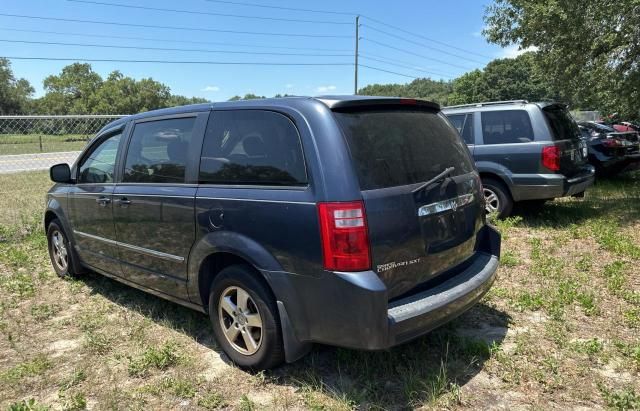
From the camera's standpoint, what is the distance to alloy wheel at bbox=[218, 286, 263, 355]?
3.19 meters

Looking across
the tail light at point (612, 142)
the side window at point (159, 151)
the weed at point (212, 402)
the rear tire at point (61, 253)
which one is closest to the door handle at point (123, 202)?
the side window at point (159, 151)

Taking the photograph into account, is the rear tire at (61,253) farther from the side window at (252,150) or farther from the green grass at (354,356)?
the side window at (252,150)

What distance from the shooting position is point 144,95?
246ft

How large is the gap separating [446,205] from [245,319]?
1.52m

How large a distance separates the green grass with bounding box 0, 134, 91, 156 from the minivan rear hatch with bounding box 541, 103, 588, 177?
32.9ft

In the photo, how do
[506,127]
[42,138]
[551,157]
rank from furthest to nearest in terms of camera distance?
[42,138], [506,127], [551,157]

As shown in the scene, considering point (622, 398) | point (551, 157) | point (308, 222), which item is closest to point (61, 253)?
point (308, 222)

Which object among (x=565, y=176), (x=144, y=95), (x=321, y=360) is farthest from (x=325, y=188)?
(x=144, y=95)

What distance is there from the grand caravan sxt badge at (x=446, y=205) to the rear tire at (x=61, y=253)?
12.8 ft

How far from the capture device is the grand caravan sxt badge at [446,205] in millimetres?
2975

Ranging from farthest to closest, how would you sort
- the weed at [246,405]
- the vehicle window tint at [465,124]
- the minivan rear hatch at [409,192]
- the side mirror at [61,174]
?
1. the vehicle window tint at [465,124]
2. the side mirror at [61,174]
3. the weed at [246,405]
4. the minivan rear hatch at [409,192]

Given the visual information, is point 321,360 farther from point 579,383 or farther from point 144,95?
point 144,95

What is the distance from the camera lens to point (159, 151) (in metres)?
3.94

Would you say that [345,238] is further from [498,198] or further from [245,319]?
[498,198]
